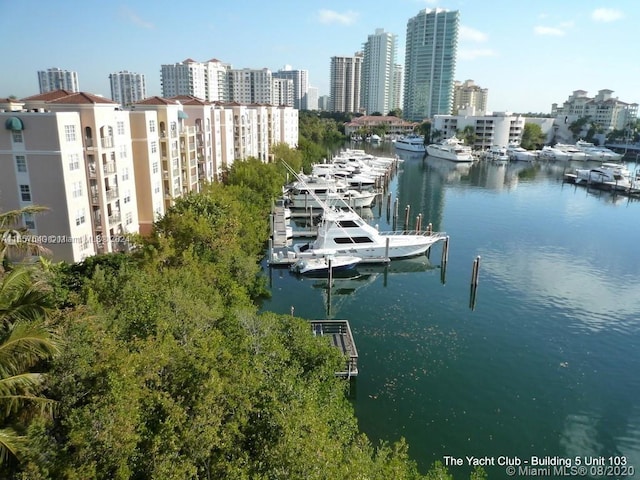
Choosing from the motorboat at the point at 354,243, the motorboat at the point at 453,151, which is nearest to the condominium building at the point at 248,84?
the motorboat at the point at 453,151

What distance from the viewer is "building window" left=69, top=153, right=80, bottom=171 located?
29.0m

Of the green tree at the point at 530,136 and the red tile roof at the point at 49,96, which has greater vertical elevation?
the red tile roof at the point at 49,96

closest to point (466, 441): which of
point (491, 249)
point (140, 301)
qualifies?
point (140, 301)

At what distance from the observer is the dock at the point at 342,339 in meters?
22.4

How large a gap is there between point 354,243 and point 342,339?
15.9 meters

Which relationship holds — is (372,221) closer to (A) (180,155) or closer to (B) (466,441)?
(A) (180,155)

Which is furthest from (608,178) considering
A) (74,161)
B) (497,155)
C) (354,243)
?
(74,161)

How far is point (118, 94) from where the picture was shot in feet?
576

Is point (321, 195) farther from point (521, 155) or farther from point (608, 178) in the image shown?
point (521, 155)

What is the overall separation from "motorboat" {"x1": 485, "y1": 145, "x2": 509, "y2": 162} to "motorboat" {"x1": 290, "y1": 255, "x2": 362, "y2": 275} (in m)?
91.9

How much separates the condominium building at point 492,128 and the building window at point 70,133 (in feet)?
411

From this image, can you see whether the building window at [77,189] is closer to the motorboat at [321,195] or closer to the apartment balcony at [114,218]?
the apartment balcony at [114,218]

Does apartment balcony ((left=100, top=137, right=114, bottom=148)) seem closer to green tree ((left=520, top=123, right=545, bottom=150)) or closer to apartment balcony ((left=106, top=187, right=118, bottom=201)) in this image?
apartment balcony ((left=106, top=187, right=118, bottom=201))

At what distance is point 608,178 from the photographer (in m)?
83.6
